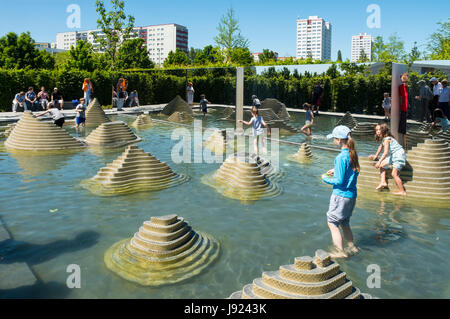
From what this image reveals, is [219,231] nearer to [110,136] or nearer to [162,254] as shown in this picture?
[162,254]

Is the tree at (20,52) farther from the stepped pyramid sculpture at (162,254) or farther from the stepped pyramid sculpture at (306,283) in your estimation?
the stepped pyramid sculpture at (306,283)

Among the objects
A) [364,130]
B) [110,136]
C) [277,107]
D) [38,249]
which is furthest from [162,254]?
[277,107]

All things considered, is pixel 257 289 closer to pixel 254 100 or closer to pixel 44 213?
pixel 44 213

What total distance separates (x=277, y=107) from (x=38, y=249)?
16499 mm

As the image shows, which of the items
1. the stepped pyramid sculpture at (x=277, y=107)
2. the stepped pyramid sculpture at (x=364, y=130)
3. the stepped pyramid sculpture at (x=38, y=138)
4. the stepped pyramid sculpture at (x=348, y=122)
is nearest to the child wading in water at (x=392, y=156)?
the stepped pyramid sculpture at (x=364, y=130)

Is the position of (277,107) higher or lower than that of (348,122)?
higher

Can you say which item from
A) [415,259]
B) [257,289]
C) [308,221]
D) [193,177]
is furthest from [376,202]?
[257,289]

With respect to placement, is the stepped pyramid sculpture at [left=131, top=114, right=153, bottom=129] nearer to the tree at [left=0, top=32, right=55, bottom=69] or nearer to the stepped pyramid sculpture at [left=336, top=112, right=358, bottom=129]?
the stepped pyramid sculpture at [left=336, top=112, right=358, bottom=129]

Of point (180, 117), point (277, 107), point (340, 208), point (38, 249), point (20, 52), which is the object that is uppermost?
point (20, 52)

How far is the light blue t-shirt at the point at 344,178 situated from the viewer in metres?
5.86

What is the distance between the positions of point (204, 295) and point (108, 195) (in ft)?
15.8

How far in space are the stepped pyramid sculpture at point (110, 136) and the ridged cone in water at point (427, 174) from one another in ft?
32.1

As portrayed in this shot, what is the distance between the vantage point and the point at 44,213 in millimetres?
8086

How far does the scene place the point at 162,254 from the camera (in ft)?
19.6
